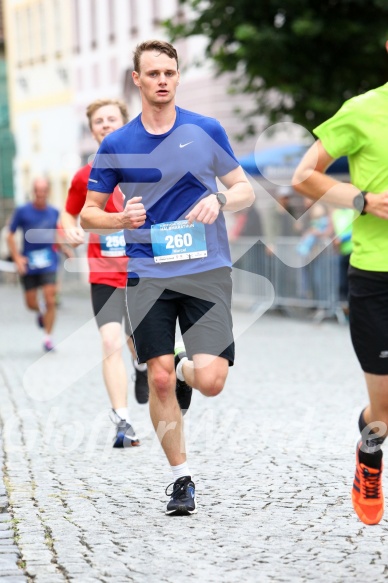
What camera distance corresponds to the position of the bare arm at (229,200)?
6.13 m

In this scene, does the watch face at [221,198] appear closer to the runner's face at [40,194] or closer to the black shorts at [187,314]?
the black shorts at [187,314]

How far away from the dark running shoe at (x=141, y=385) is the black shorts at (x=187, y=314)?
3123mm

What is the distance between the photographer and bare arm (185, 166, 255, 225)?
613 centimetres

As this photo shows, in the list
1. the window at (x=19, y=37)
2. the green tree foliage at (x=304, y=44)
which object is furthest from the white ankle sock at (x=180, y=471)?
the window at (x=19, y=37)

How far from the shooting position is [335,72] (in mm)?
20266

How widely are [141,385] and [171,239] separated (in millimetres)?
3431

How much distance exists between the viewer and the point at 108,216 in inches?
252

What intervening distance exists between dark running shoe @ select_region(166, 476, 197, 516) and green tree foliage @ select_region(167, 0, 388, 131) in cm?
1354

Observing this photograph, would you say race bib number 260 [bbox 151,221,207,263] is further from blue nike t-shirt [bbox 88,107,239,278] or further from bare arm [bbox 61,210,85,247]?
bare arm [bbox 61,210,85,247]

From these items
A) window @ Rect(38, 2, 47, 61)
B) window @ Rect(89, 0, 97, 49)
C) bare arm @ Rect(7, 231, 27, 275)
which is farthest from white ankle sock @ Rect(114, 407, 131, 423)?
window @ Rect(38, 2, 47, 61)

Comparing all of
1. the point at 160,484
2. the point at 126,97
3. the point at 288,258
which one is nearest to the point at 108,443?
the point at 160,484

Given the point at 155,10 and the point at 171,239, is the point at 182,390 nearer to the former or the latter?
the point at 171,239

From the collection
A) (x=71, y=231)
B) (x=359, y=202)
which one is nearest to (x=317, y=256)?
(x=71, y=231)

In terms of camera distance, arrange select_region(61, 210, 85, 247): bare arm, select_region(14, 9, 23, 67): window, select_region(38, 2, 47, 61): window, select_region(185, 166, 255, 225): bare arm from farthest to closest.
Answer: select_region(14, 9, 23, 67): window
select_region(38, 2, 47, 61): window
select_region(61, 210, 85, 247): bare arm
select_region(185, 166, 255, 225): bare arm
